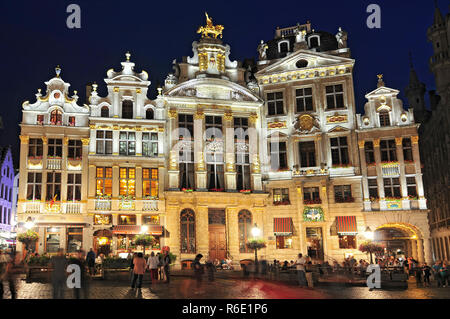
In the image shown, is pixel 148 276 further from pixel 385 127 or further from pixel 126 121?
pixel 385 127

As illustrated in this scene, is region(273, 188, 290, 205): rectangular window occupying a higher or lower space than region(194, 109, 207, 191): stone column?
lower

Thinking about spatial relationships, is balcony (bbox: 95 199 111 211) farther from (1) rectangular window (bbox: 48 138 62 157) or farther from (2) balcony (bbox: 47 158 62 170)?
(1) rectangular window (bbox: 48 138 62 157)

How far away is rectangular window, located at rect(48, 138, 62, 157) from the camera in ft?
111

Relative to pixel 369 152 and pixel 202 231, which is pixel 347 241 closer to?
pixel 369 152

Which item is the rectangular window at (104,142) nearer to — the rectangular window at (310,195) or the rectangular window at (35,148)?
the rectangular window at (35,148)

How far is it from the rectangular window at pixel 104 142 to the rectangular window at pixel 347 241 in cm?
1853

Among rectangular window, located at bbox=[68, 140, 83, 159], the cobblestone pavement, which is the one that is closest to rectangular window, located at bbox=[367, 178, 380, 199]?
the cobblestone pavement

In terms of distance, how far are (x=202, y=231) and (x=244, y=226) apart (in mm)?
3456

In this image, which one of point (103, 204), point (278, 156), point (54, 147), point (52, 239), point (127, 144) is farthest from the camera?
point (278, 156)

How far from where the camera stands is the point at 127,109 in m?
36.0

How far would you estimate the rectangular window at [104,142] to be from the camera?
3459 cm

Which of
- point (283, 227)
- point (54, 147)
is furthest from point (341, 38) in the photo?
point (54, 147)

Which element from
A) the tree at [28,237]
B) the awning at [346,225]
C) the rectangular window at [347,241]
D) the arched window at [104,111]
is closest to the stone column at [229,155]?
the awning at [346,225]

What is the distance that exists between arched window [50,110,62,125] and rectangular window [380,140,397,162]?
2459cm
